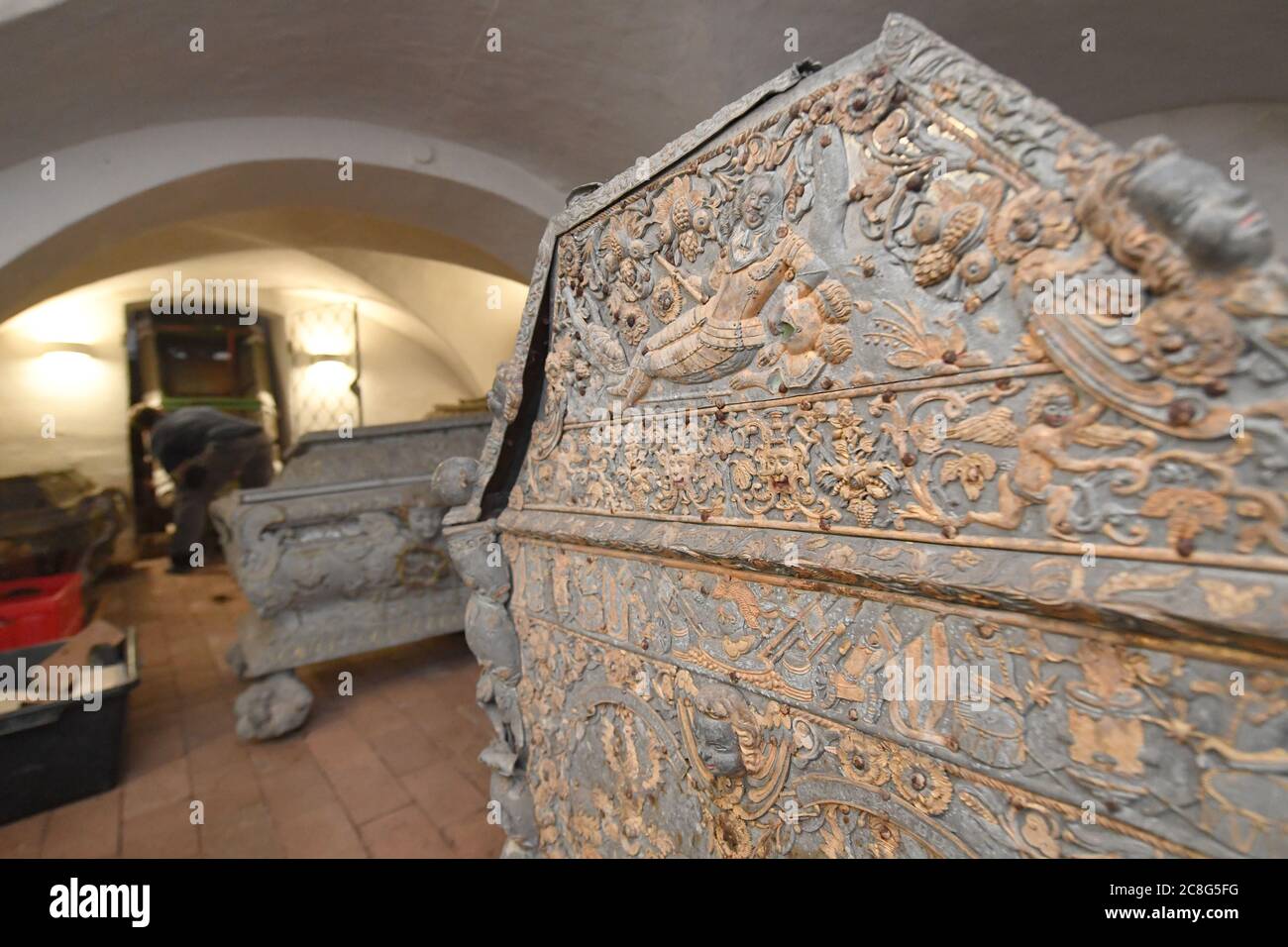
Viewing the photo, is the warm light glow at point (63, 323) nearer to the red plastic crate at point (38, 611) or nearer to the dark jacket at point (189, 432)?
the dark jacket at point (189, 432)

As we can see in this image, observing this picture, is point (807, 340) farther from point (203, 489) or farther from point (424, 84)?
point (203, 489)

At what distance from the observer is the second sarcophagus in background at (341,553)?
3.09 metres

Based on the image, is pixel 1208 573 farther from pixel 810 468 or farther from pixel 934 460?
pixel 810 468

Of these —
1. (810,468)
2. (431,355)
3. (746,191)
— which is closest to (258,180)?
(746,191)

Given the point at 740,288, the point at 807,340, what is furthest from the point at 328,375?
the point at 807,340

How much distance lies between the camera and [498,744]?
199cm

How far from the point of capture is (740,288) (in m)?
1.15

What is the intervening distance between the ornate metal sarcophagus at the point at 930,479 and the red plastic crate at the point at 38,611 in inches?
140

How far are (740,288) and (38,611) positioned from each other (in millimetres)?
4305

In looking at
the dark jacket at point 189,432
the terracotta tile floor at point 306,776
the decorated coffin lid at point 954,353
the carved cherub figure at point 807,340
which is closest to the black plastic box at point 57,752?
the terracotta tile floor at point 306,776

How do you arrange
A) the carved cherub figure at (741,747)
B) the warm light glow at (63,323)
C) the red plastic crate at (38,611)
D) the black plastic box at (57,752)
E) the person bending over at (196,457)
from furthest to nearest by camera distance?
1. the warm light glow at (63,323)
2. the person bending over at (196,457)
3. the red plastic crate at (38,611)
4. the black plastic box at (57,752)
5. the carved cherub figure at (741,747)

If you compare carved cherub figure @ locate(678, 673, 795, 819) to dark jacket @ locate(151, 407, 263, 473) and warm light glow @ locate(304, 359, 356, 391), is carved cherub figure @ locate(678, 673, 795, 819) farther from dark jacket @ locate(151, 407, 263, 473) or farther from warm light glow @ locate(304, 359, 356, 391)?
warm light glow @ locate(304, 359, 356, 391)

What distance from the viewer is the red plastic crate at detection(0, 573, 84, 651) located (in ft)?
10.7

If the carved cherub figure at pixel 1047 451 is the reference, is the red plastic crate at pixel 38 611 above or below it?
below
